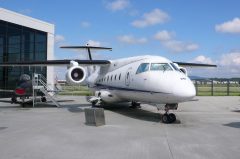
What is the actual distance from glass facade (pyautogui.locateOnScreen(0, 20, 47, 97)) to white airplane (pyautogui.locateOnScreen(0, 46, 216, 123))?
31.3 feet

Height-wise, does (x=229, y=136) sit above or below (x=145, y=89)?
below

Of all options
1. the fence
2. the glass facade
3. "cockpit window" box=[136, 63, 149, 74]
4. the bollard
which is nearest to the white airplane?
"cockpit window" box=[136, 63, 149, 74]

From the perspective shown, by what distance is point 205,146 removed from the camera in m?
7.96

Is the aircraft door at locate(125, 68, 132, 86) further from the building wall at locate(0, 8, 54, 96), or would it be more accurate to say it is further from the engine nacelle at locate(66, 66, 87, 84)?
the building wall at locate(0, 8, 54, 96)

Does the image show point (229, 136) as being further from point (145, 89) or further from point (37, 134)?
point (37, 134)

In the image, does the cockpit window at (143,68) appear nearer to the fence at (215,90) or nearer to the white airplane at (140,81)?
the white airplane at (140,81)

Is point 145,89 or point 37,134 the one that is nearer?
point 37,134

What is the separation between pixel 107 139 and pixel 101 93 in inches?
354

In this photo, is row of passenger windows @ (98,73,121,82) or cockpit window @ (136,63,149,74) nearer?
cockpit window @ (136,63,149,74)

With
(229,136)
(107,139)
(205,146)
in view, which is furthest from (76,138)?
(229,136)

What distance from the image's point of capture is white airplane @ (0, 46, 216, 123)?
471 inches

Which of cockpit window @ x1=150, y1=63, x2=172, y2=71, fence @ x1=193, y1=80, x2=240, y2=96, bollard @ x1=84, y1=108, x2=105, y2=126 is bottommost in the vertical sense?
bollard @ x1=84, y1=108, x2=105, y2=126

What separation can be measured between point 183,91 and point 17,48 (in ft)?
74.1

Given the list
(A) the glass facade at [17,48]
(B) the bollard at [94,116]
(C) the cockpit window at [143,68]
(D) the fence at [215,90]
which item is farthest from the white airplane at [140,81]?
(D) the fence at [215,90]
